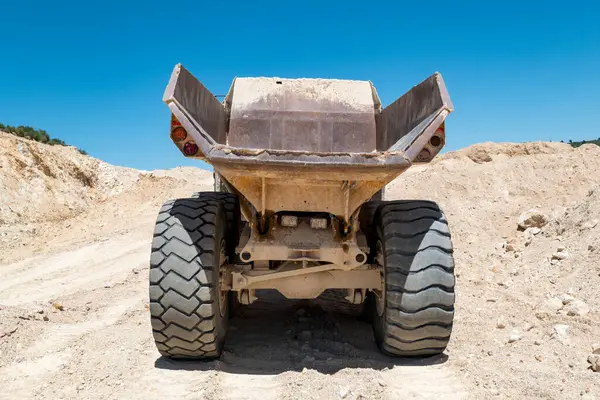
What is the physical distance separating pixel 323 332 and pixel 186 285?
5.30 ft

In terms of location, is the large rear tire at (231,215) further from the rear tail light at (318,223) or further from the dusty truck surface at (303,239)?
the rear tail light at (318,223)

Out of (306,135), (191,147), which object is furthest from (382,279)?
(191,147)

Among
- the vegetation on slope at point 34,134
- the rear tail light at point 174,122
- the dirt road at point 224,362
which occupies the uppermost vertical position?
the vegetation on slope at point 34,134

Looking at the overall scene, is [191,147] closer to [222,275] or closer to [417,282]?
A: [222,275]

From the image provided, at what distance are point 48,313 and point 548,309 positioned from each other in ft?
18.3

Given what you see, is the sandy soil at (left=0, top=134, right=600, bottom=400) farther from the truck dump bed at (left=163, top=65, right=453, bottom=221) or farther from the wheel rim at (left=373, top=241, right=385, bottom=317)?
the truck dump bed at (left=163, top=65, right=453, bottom=221)

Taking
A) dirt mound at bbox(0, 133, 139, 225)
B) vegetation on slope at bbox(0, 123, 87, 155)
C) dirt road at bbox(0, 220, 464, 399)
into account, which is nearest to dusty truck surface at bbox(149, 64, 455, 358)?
dirt road at bbox(0, 220, 464, 399)

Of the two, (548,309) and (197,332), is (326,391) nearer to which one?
(197,332)

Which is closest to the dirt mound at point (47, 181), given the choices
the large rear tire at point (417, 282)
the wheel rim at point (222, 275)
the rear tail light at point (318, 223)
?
the wheel rim at point (222, 275)

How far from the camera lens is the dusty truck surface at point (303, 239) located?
372 cm

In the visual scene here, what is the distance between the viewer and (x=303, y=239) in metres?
4.21

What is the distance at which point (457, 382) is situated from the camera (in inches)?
152

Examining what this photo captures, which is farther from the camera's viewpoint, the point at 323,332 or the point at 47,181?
the point at 47,181

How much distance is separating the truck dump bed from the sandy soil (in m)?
1.28
